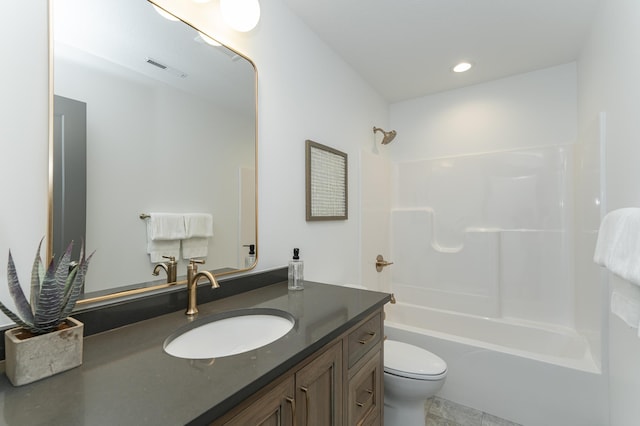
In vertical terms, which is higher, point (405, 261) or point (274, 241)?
point (274, 241)

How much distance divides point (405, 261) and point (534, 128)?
5.21 feet

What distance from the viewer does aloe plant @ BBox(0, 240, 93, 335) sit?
613 millimetres

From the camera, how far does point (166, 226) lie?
1075 millimetres

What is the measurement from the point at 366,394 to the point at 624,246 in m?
1.04

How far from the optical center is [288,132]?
5.32ft

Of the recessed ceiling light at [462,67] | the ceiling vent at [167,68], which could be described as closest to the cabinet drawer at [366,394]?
the ceiling vent at [167,68]

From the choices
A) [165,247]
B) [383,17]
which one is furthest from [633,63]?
[165,247]

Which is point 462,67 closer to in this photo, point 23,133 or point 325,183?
point 325,183

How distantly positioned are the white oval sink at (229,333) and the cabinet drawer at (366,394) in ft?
1.13

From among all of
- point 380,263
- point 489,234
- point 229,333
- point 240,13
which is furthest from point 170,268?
point 489,234

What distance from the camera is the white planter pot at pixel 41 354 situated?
590 millimetres

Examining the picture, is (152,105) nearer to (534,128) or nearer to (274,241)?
(274,241)

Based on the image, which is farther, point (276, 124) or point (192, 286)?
point (276, 124)

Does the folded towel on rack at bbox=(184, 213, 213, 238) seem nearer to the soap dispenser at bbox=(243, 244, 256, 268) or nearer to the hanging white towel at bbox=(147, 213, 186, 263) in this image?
the hanging white towel at bbox=(147, 213, 186, 263)
